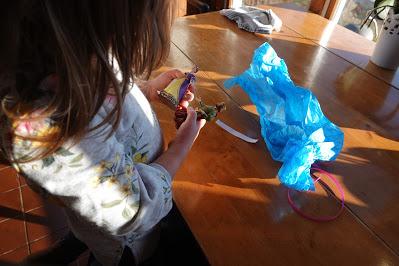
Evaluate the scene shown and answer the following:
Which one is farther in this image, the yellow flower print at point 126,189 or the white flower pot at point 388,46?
the white flower pot at point 388,46

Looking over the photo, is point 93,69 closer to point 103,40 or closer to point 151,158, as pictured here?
point 103,40

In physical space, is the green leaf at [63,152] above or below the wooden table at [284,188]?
above

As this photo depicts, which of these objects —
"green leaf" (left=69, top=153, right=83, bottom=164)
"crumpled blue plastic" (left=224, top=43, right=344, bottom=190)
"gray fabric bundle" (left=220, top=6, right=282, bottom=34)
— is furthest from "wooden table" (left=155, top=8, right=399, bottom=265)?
"green leaf" (left=69, top=153, right=83, bottom=164)

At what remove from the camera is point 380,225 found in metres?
0.59

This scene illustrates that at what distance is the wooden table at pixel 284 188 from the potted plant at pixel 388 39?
0.04 meters

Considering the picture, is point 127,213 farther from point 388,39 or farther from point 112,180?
point 388,39

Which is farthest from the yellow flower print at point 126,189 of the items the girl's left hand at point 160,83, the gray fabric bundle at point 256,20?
the gray fabric bundle at point 256,20

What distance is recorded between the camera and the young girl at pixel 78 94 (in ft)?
1.11

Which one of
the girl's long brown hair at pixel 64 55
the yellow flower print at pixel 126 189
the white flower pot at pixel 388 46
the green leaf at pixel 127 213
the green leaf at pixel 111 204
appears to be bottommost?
the green leaf at pixel 127 213

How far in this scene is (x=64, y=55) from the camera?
1.13ft

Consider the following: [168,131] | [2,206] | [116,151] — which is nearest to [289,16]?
[168,131]

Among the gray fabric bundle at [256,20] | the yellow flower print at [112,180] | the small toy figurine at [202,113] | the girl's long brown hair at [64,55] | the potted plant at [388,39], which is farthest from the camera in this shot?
the gray fabric bundle at [256,20]

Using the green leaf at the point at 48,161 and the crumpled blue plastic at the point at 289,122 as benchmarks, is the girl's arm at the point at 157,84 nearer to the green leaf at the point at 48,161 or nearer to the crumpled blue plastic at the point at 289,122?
the crumpled blue plastic at the point at 289,122

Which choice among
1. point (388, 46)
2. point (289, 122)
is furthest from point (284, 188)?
point (388, 46)
